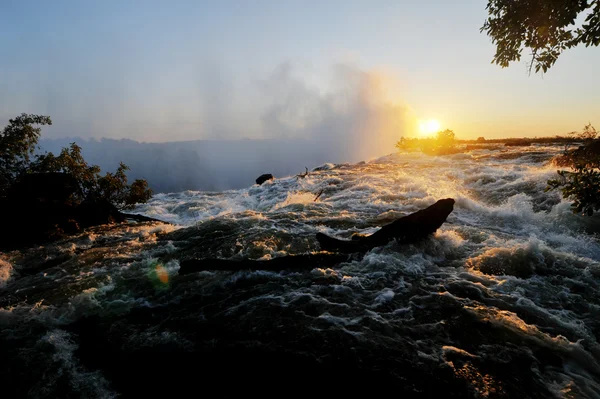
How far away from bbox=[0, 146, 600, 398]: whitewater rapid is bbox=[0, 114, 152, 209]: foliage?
4.03m

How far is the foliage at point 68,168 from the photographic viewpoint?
52.5 ft

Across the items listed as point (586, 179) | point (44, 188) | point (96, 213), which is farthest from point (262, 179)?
point (586, 179)

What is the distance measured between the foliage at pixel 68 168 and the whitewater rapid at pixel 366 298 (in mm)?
4032

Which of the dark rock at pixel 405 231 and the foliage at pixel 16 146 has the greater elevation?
the foliage at pixel 16 146

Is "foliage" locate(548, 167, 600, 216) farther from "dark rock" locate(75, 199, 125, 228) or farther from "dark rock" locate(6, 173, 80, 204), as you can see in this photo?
"dark rock" locate(75, 199, 125, 228)

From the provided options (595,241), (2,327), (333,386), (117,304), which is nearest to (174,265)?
(117,304)

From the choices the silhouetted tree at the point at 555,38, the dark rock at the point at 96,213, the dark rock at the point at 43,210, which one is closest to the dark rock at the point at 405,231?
the silhouetted tree at the point at 555,38

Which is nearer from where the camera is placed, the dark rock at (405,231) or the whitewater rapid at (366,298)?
the whitewater rapid at (366,298)

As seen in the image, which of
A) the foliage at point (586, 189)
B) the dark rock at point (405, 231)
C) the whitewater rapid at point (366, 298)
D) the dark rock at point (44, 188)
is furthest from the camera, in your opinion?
the dark rock at point (44, 188)

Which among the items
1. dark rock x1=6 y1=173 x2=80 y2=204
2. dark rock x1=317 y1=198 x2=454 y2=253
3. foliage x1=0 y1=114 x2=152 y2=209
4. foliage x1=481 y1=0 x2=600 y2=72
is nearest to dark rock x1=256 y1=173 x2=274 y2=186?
foliage x1=0 y1=114 x2=152 y2=209

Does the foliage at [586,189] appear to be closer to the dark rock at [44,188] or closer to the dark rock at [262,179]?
the dark rock at [44,188]

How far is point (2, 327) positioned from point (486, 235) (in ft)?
52.6

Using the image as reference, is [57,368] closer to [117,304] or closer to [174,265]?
[117,304]

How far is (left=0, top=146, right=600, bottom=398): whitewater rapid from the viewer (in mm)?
5777
